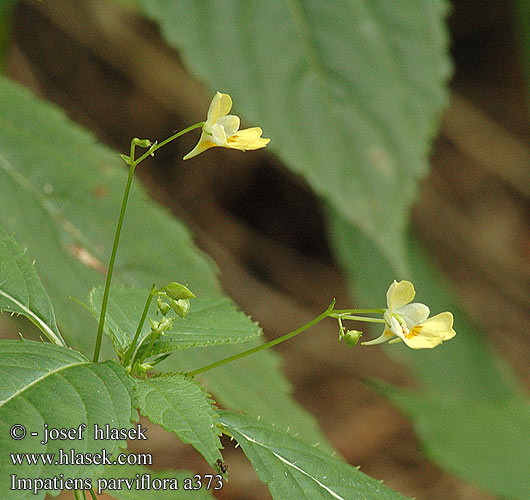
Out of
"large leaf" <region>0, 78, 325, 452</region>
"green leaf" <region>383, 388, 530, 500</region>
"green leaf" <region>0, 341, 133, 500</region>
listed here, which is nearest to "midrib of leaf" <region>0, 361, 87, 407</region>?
"green leaf" <region>0, 341, 133, 500</region>

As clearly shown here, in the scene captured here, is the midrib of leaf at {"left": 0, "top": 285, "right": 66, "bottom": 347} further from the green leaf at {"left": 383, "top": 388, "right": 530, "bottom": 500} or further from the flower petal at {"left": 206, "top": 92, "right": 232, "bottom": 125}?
the green leaf at {"left": 383, "top": 388, "right": 530, "bottom": 500}

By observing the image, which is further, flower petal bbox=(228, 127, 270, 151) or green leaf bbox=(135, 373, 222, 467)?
flower petal bbox=(228, 127, 270, 151)

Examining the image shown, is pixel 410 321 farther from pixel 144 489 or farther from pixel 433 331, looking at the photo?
pixel 144 489

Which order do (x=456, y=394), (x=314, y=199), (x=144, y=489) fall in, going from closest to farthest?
1. (x=144, y=489)
2. (x=456, y=394)
3. (x=314, y=199)

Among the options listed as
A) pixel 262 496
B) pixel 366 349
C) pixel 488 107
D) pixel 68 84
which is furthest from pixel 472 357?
pixel 68 84

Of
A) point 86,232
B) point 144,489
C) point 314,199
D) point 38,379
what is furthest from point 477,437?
point 314,199

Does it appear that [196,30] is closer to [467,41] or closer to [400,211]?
[400,211]
